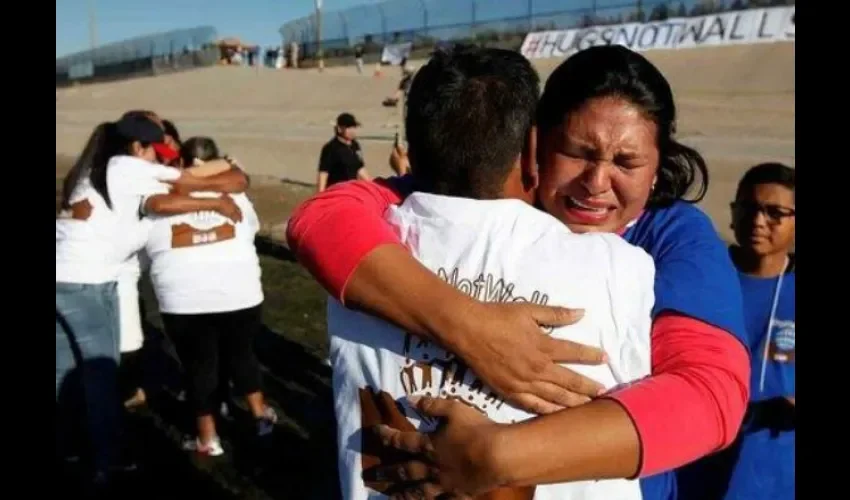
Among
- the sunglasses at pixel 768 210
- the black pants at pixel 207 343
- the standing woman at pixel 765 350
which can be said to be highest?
the sunglasses at pixel 768 210

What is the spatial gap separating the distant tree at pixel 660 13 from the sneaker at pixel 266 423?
37.0 metres

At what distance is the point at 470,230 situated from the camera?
66.0 inches

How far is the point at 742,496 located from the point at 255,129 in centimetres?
2894

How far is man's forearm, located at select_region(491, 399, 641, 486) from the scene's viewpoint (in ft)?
5.00

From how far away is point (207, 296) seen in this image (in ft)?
19.3

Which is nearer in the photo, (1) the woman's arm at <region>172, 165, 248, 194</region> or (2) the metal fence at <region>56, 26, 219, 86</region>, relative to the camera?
(1) the woman's arm at <region>172, 165, 248, 194</region>

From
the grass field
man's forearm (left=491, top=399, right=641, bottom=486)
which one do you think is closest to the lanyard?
the grass field

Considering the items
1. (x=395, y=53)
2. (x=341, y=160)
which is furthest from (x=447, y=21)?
(x=341, y=160)

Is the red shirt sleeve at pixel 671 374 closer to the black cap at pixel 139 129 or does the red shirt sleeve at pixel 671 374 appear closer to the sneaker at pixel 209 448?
the black cap at pixel 139 129

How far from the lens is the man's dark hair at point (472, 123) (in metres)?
1.71

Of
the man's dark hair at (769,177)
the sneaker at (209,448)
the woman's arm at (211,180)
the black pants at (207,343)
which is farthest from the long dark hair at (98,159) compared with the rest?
the man's dark hair at (769,177)

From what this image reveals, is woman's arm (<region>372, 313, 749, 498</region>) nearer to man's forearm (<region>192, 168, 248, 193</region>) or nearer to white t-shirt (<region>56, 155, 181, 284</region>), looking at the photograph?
white t-shirt (<region>56, 155, 181, 284</region>)
